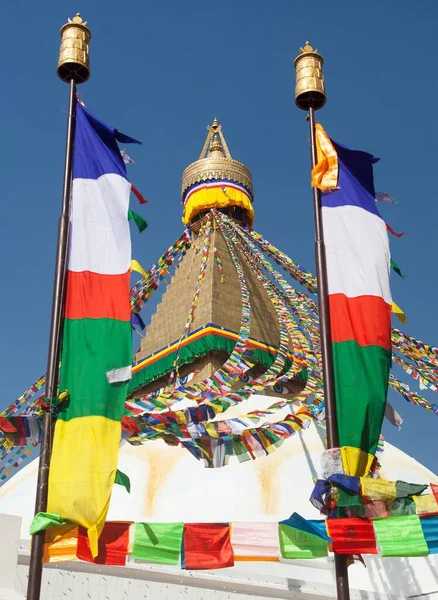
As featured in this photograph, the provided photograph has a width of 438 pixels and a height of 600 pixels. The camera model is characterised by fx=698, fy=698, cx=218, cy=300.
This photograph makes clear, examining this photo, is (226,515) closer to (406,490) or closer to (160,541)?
(160,541)

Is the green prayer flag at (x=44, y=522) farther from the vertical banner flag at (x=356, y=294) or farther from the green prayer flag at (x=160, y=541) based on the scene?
the vertical banner flag at (x=356, y=294)

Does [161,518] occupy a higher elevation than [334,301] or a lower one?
lower

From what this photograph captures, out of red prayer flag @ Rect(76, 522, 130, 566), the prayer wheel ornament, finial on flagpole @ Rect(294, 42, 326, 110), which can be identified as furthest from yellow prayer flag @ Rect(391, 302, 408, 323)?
the prayer wheel ornament

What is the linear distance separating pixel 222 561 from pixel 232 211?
1244 cm

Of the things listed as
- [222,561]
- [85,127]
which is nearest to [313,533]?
[222,561]

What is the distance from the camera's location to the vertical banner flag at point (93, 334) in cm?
530

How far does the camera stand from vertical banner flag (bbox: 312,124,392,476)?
5.77 meters

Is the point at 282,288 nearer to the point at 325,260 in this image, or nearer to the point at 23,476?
the point at 23,476

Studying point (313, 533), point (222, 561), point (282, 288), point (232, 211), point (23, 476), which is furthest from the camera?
point (232, 211)

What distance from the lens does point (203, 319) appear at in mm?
13820

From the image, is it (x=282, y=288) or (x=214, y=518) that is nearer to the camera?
(x=214, y=518)

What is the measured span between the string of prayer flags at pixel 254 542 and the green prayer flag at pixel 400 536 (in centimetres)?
120

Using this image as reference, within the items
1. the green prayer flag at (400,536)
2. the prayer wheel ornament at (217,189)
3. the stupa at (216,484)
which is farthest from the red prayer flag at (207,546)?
the prayer wheel ornament at (217,189)

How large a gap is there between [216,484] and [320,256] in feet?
13.6
